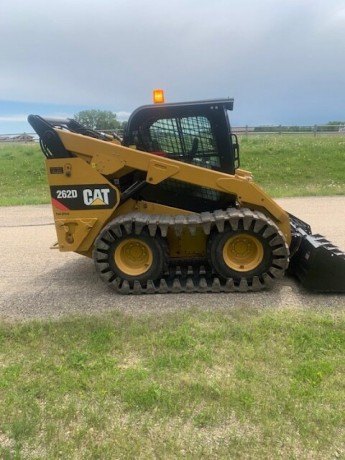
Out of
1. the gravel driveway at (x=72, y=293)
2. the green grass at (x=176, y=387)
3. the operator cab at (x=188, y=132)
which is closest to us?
the green grass at (x=176, y=387)

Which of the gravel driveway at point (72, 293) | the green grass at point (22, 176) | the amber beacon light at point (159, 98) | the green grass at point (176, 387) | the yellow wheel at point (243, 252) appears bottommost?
the green grass at point (176, 387)

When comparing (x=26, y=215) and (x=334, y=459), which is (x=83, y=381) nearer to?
(x=334, y=459)

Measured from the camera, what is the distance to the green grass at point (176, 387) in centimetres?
276

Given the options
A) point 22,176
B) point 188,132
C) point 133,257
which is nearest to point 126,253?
point 133,257

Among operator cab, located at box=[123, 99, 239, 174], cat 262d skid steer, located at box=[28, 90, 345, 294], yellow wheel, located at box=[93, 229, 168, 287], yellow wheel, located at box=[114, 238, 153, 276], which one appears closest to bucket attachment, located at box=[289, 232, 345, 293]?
cat 262d skid steer, located at box=[28, 90, 345, 294]

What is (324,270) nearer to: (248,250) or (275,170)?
(248,250)

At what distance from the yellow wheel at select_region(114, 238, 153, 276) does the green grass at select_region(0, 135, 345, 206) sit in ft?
27.6

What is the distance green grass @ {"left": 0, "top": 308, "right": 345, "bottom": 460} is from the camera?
2.76 m

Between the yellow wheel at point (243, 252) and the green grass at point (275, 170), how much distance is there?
8.23 meters

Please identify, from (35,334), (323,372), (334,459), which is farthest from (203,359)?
(35,334)

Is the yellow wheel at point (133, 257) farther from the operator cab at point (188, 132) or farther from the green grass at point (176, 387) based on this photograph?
the operator cab at point (188, 132)

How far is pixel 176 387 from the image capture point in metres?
3.28

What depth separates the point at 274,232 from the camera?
5066mm

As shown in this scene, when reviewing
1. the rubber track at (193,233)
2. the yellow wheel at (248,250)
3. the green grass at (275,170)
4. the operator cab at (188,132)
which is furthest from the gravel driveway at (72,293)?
the green grass at (275,170)
